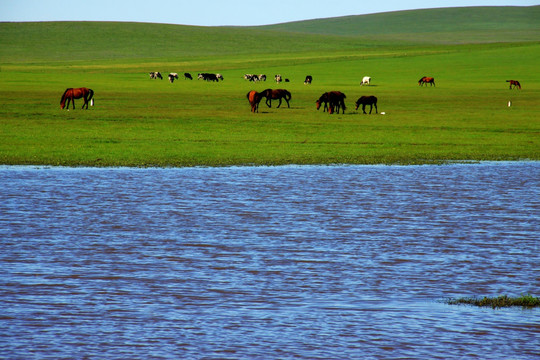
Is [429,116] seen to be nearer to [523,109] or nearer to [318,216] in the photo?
[523,109]

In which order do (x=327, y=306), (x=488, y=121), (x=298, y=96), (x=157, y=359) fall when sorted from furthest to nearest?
1. (x=298, y=96)
2. (x=488, y=121)
3. (x=327, y=306)
4. (x=157, y=359)

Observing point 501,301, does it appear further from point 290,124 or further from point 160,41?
point 160,41

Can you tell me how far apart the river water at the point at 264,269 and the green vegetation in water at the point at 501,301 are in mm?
192

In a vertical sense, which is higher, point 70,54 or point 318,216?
point 70,54

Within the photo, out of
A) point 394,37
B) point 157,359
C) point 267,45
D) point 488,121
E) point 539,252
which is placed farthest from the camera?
point 394,37

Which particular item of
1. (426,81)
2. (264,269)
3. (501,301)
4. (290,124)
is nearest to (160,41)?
(426,81)

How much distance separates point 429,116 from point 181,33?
140 m

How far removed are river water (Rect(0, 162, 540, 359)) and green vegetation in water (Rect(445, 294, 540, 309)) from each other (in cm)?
19

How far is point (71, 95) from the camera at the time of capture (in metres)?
42.0

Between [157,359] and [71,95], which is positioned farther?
[71,95]

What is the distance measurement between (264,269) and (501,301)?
3.04m

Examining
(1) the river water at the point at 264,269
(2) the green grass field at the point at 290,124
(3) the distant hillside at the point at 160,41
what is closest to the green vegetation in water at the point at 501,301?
(1) the river water at the point at 264,269

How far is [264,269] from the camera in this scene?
10.9 m

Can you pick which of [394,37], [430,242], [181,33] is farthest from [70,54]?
[430,242]
